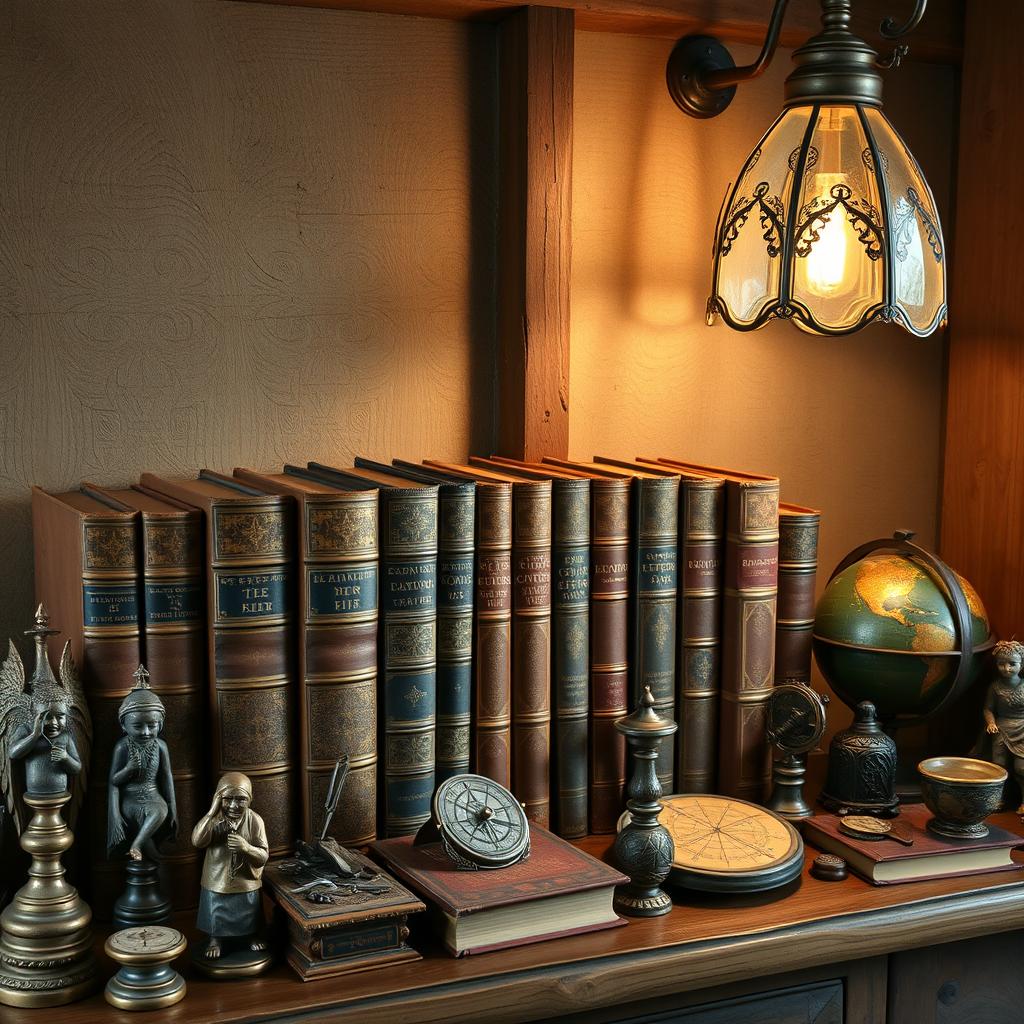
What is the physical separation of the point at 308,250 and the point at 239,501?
1.52 ft

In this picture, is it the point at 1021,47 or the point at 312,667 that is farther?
the point at 1021,47

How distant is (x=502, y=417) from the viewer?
1693 mm

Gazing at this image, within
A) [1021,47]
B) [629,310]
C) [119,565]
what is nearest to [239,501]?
[119,565]

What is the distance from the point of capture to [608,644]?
1440 millimetres

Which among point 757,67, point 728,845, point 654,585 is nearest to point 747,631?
point 654,585

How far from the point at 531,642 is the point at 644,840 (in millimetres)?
245

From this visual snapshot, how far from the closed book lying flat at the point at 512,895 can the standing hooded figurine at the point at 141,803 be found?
0.70 ft

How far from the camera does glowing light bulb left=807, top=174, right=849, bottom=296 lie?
1.42 metres

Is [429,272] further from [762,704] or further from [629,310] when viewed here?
[762,704]

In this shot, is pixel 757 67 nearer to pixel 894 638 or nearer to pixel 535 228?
pixel 535 228

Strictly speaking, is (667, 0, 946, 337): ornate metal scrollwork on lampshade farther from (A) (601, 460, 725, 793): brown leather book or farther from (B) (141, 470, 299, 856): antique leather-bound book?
(B) (141, 470, 299, 856): antique leather-bound book

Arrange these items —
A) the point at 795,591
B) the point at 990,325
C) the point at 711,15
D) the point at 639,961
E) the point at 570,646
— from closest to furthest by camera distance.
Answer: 1. the point at 639,961
2. the point at 570,646
3. the point at 795,591
4. the point at 711,15
5. the point at 990,325

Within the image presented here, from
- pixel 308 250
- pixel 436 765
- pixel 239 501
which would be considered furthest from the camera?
pixel 308 250

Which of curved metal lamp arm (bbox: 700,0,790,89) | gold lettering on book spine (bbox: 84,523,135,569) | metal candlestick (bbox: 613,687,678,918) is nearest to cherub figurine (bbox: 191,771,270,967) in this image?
gold lettering on book spine (bbox: 84,523,135,569)
